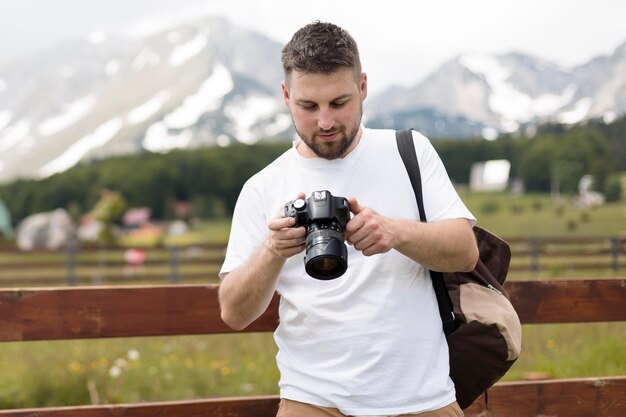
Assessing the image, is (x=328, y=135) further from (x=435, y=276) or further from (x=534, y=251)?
(x=534, y=251)

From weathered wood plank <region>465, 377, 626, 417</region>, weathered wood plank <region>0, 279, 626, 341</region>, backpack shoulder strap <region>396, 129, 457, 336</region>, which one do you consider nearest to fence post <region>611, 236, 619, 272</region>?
weathered wood plank <region>465, 377, 626, 417</region>

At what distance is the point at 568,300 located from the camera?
342 cm

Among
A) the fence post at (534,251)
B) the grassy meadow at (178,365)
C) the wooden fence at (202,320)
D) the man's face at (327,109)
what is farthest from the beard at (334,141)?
the fence post at (534,251)

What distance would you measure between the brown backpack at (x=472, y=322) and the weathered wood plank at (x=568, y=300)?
0.85m

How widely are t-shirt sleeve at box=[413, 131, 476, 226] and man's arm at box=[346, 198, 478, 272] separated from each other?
0.03 m

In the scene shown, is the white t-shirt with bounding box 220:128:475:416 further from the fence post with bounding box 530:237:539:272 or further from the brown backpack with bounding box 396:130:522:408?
the fence post with bounding box 530:237:539:272

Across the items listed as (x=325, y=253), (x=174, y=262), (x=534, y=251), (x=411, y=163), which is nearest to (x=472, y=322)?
(x=411, y=163)

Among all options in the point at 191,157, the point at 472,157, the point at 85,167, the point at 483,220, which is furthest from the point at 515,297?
the point at 85,167

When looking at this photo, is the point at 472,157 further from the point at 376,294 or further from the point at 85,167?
the point at 376,294

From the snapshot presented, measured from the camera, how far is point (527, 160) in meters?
44.3

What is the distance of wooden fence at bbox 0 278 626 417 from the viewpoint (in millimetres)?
3111

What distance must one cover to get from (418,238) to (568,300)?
5.04 ft

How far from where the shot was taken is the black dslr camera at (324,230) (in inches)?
78.8

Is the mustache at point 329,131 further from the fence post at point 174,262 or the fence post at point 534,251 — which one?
the fence post at point 174,262
